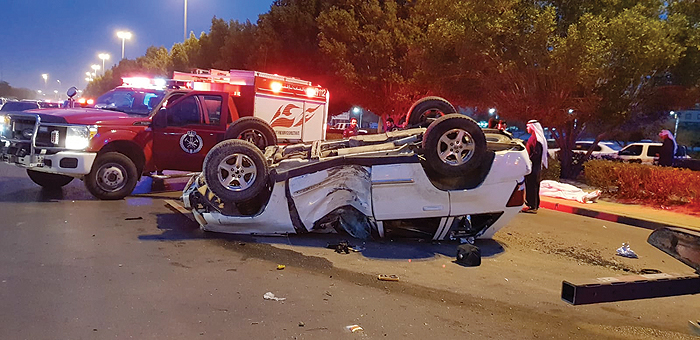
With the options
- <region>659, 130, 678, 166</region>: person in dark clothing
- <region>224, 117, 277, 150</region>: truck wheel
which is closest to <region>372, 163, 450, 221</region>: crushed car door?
<region>224, 117, 277, 150</region>: truck wheel

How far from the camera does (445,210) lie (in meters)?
6.16

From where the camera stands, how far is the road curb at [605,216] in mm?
9224

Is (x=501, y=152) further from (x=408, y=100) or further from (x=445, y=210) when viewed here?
(x=408, y=100)

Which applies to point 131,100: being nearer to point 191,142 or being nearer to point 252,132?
point 191,142

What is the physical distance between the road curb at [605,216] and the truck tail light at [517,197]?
3.89 m

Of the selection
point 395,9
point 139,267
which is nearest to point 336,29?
point 395,9

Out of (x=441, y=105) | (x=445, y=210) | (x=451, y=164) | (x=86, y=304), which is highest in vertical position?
(x=441, y=105)

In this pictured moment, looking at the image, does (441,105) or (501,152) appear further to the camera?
(441,105)

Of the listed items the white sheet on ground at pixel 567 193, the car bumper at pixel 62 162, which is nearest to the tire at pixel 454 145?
the car bumper at pixel 62 162

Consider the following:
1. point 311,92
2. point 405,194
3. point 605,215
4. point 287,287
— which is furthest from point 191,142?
point 605,215

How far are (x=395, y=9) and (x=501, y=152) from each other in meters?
15.7

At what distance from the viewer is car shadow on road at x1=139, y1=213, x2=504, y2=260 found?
241 inches

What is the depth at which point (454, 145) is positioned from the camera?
20.5 feet

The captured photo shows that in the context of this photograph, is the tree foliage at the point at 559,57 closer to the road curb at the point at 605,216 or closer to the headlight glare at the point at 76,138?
the road curb at the point at 605,216
